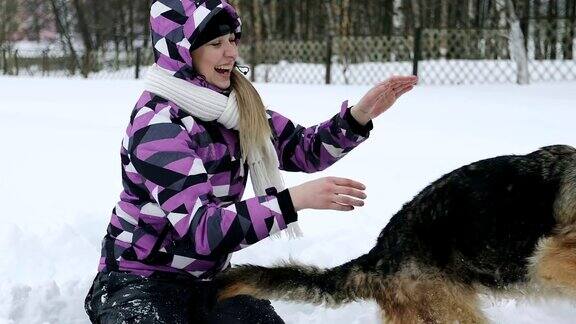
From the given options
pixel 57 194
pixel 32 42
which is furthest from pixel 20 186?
pixel 32 42

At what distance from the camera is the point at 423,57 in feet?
64.6

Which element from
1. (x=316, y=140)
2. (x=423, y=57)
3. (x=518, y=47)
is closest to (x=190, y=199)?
(x=316, y=140)

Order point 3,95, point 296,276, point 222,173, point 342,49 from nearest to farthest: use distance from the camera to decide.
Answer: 1. point 296,276
2. point 222,173
3. point 3,95
4. point 342,49

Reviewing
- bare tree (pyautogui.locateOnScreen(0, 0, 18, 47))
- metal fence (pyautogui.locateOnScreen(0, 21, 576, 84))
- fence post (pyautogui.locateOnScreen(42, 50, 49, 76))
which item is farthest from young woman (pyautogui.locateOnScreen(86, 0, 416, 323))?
bare tree (pyautogui.locateOnScreen(0, 0, 18, 47))

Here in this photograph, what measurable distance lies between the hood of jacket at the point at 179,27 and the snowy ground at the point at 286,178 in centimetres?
139

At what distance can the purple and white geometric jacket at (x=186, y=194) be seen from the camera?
2.48 meters

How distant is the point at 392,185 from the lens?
18.4 ft

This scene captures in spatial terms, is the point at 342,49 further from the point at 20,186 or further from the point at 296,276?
the point at 296,276

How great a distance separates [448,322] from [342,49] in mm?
18327

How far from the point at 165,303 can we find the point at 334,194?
96 centimetres

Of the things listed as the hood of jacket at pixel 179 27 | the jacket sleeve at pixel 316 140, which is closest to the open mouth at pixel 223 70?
the hood of jacket at pixel 179 27

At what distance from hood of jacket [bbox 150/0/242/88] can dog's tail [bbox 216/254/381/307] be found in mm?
819

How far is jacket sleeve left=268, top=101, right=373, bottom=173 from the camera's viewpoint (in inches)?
127

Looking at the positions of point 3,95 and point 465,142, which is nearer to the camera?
point 465,142
